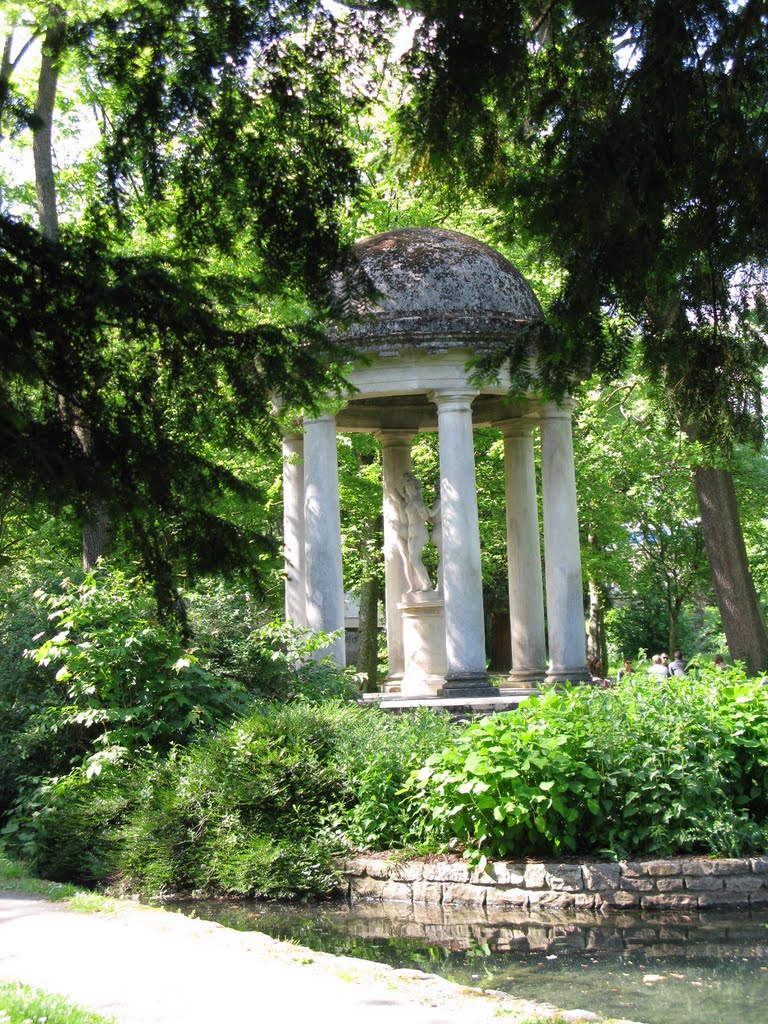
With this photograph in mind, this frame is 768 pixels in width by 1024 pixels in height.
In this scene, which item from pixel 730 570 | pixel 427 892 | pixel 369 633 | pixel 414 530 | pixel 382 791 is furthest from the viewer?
pixel 369 633

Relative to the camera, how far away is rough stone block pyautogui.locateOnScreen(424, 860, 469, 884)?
10641 mm

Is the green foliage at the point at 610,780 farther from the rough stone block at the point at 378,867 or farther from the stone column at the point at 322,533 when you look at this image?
the stone column at the point at 322,533

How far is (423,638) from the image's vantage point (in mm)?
20625

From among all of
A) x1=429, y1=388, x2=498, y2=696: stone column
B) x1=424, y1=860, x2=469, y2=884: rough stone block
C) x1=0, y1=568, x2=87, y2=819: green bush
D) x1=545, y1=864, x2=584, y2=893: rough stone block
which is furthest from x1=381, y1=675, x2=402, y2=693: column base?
x1=545, y1=864, x2=584, y2=893: rough stone block

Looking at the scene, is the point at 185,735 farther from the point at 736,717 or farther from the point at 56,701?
the point at 736,717

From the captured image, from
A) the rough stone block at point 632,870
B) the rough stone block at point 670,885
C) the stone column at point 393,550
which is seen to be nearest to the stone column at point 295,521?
the stone column at point 393,550

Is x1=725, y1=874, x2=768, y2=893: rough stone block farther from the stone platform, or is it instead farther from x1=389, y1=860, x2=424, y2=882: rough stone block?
the stone platform

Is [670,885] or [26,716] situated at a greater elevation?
[26,716]

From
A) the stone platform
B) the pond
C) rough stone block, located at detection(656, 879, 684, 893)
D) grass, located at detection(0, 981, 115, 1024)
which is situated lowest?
the pond

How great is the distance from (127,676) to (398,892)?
4.21 meters

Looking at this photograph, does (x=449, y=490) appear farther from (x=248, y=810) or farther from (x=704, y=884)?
(x=704, y=884)

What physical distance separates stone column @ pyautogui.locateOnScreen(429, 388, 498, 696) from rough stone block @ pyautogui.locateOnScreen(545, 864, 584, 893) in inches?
295

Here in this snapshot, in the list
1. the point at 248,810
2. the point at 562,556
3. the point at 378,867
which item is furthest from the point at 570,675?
the point at 378,867

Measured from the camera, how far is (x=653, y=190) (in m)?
7.51
